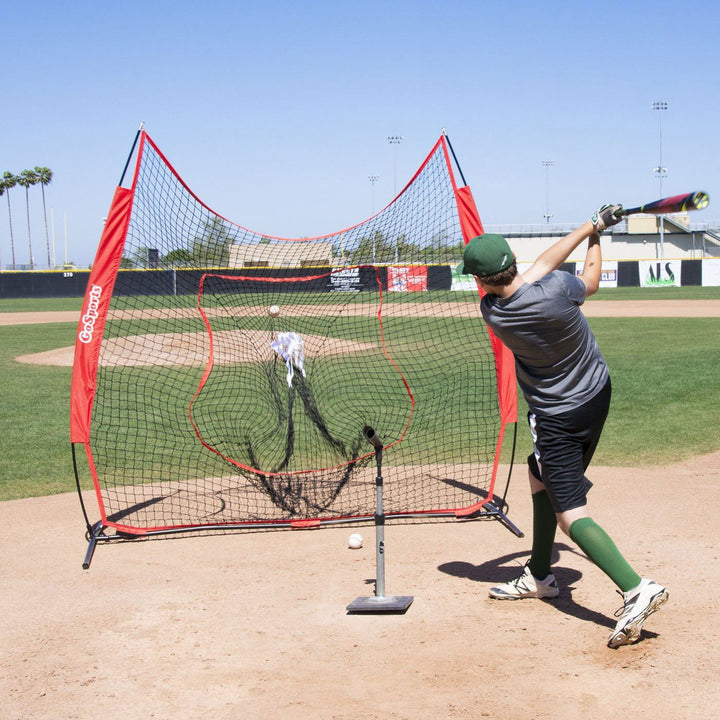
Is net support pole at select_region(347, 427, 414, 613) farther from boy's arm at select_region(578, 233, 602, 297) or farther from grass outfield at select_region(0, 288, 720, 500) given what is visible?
grass outfield at select_region(0, 288, 720, 500)

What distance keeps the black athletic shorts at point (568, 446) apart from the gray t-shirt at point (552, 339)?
0.05 m

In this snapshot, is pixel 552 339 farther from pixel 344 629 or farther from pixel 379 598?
pixel 344 629

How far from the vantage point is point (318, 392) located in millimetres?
12008

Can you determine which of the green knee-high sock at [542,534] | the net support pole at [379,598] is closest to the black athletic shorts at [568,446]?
the green knee-high sock at [542,534]

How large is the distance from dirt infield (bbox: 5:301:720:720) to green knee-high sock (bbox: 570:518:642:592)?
31cm

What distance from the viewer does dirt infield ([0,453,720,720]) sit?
360 cm

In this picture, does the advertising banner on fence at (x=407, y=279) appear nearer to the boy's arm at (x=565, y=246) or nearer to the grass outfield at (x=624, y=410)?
the grass outfield at (x=624, y=410)

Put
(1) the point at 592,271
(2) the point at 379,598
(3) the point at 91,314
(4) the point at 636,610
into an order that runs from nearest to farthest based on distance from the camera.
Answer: (4) the point at 636,610
(1) the point at 592,271
(2) the point at 379,598
(3) the point at 91,314

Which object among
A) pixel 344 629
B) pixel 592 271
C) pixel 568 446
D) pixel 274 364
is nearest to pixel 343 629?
pixel 344 629

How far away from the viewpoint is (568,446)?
13.8 feet

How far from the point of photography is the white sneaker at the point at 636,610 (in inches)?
154

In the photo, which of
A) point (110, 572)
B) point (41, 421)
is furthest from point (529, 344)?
point (41, 421)

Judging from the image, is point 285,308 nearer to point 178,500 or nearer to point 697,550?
point 178,500

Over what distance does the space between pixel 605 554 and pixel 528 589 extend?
2.71 feet
